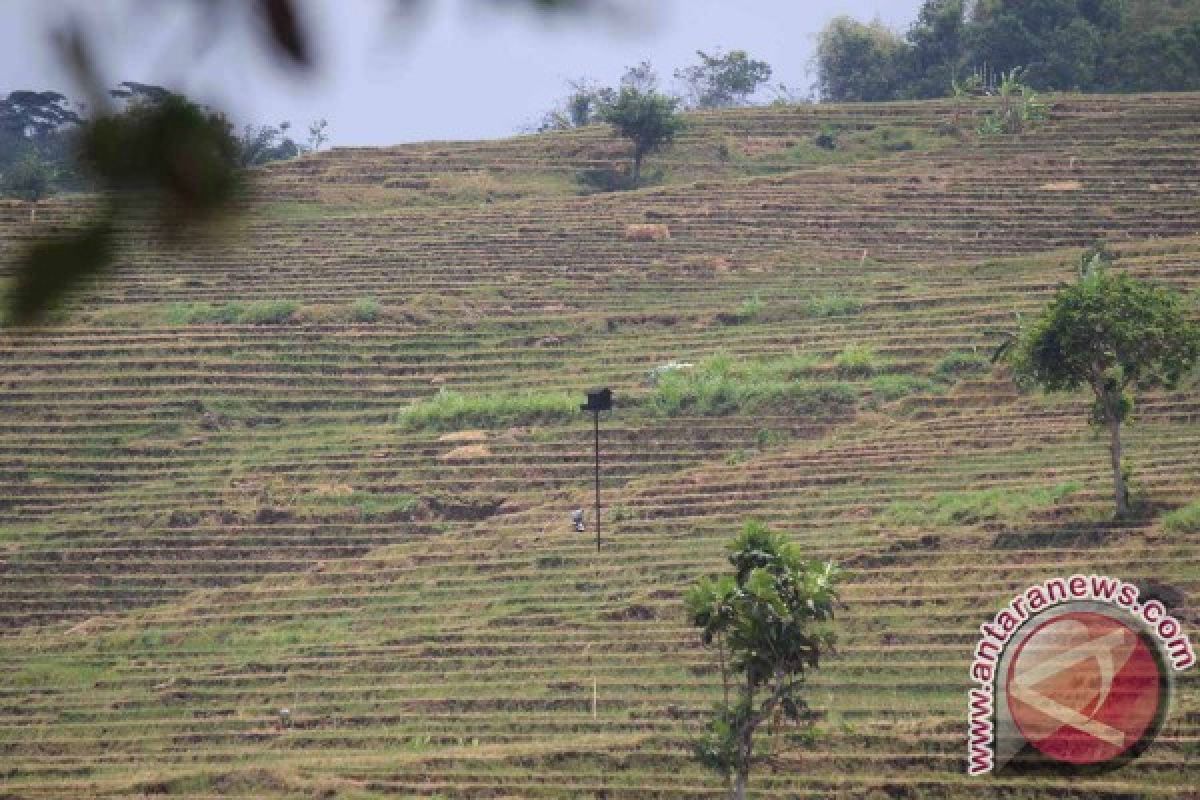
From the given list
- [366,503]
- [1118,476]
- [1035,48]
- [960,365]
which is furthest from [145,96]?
[1035,48]

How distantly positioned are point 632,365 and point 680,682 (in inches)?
422

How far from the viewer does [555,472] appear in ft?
78.5

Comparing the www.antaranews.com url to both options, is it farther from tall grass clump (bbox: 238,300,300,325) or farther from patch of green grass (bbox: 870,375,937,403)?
tall grass clump (bbox: 238,300,300,325)

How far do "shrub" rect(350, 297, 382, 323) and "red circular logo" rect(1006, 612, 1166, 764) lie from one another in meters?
16.8

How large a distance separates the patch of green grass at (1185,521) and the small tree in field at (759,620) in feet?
20.4

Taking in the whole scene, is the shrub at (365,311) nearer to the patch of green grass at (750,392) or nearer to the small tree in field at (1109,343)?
the patch of green grass at (750,392)

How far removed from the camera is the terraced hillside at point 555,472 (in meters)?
16.4

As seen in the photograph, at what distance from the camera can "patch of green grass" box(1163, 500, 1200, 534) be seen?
59.3 feet

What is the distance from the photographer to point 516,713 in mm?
16906

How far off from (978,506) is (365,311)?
13211 millimetres

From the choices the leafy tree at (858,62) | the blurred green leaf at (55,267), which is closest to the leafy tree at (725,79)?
the leafy tree at (858,62)

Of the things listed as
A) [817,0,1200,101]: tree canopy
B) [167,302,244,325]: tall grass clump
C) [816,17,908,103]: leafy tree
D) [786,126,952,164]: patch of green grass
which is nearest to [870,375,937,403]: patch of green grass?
[167,302,244,325]: tall grass clump

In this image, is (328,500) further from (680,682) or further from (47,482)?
(680,682)

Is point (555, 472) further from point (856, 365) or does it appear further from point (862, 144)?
point (862, 144)
